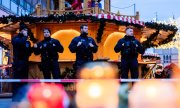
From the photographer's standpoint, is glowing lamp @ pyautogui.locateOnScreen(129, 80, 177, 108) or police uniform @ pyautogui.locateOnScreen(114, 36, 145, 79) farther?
police uniform @ pyautogui.locateOnScreen(114, 36, 145, 79)

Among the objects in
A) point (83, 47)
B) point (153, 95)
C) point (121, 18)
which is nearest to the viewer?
point (153, 95)

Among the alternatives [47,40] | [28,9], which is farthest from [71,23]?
[28,9]

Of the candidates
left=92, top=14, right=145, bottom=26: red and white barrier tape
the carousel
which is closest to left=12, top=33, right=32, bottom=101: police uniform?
the carousel

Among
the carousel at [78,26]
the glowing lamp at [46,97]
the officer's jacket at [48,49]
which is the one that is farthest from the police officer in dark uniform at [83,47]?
the carousel at [78,26]

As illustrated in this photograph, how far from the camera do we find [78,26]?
16.9 metres

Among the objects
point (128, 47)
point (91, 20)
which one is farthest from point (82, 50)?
point (91, 20)

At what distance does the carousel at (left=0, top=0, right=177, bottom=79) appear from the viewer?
51.5 feet

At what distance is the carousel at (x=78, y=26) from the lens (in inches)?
618

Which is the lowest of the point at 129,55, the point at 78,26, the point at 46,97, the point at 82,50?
the point at 46,97

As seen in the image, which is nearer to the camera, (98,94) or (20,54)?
(98,94)

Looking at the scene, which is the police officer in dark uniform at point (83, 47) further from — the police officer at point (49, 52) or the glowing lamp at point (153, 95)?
the glowing lamp at point (153, 95)

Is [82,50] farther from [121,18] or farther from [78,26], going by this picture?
[78,26]

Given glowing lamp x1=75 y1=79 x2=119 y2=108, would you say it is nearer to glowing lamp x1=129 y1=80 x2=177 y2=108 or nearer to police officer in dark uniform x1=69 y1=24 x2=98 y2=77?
glowing lamp x1=129 y1=80 x2=177 y2=108

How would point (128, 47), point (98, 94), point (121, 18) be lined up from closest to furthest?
point (98, 94) → point (128, 47) → point (121, 18)
